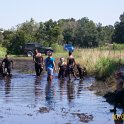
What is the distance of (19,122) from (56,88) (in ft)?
31.4

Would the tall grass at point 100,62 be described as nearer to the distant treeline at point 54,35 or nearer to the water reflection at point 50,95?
the water reflection at point 50,95

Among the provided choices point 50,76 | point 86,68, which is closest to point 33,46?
point 86,68

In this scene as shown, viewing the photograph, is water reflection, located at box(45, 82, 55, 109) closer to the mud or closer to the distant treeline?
the mud

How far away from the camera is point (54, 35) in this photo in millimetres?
74500

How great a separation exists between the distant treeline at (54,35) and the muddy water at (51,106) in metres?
42.7

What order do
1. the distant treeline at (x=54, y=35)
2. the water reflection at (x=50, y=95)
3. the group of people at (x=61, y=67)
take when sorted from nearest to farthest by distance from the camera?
the water reflection at (x=50, y=95) → the group of people at (x=61, y=67) → the distant treeline at (x=54, y=35)

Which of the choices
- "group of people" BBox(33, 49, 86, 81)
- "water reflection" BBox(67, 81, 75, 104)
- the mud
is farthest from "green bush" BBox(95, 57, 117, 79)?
the mud

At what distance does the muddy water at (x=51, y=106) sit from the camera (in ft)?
45.2

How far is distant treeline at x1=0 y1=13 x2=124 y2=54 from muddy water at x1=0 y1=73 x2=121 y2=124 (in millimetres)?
42666

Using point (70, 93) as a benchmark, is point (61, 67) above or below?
above

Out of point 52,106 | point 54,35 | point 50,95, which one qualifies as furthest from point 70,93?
point 54,35

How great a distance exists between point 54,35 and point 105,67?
155ft

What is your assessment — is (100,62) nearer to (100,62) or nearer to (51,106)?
(100,62)

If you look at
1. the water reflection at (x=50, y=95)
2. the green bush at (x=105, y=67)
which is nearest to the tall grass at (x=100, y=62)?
the green bush at (x=105, y=67)
